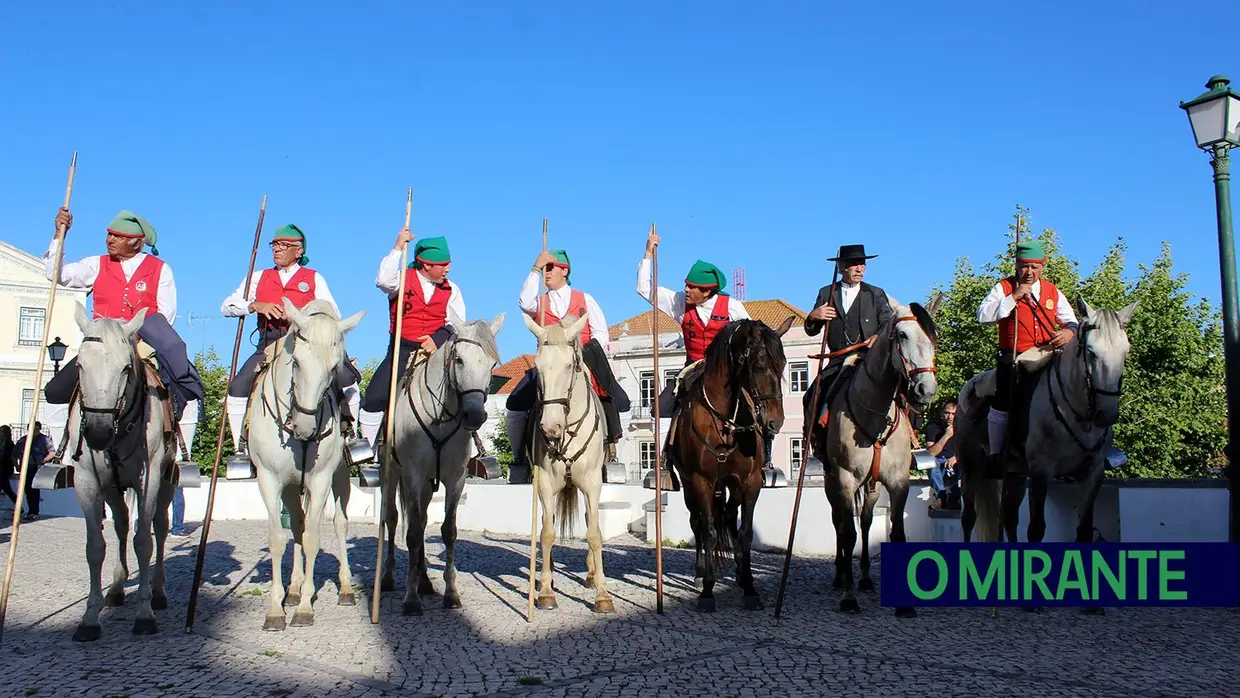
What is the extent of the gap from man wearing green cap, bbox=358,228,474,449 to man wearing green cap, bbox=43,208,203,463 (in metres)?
1.85

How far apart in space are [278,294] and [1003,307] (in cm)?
743

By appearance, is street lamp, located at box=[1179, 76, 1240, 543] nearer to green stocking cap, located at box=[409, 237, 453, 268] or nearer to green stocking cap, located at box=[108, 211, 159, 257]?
green stocking cap, located at box=[409, 237, 453, 268]

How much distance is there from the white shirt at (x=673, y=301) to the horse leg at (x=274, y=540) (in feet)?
14.4

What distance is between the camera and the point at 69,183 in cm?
1009

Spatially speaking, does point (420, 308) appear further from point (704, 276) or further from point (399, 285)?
point (704, 276)

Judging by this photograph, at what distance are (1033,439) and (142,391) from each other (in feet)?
27.5

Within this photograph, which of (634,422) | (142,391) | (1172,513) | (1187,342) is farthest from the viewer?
(634,422)

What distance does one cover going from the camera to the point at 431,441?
10695mm

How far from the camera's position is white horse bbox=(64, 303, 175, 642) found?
28.8 ft

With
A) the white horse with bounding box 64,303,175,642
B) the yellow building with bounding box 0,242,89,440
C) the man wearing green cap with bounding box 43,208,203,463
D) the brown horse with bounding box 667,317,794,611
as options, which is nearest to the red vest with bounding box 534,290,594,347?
the brown horse with bounding box 667,317,794,611

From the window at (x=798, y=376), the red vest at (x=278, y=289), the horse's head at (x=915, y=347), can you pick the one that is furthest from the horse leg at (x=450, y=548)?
the window at (x=798, y=376)

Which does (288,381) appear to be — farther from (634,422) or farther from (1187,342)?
(634,422)

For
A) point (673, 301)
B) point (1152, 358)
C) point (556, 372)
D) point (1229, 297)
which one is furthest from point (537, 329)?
point (1152, 358)

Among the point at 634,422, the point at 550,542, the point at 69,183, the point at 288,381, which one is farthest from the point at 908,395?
the point at 634,422
